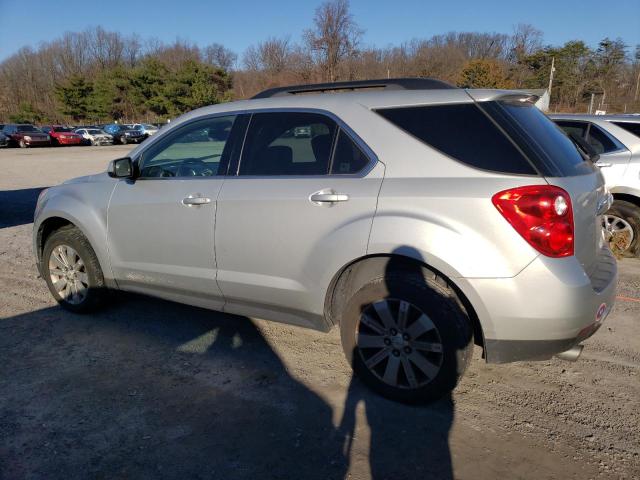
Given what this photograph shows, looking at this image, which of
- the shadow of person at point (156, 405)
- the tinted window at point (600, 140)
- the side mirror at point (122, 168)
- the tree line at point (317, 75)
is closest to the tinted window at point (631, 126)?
the tinted window at point (600, 140)

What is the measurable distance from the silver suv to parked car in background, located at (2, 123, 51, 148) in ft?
137

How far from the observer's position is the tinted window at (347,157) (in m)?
2.92

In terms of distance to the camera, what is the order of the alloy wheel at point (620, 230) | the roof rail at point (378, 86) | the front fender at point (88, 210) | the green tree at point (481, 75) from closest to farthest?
the roof rail at point (378, 86) < the front fender at point (88, 210) < the alloy wheel at point (620, 230) < the green tree at point (481, 75)

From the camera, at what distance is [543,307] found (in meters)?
2.47

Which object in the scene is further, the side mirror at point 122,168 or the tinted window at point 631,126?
the tinted window at point 631,126

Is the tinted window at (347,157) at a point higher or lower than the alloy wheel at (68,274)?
higher

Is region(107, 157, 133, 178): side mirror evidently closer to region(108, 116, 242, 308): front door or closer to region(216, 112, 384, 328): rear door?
region(108, 116, 242, 308): front door

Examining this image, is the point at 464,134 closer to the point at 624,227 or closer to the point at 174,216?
the point at 174,216

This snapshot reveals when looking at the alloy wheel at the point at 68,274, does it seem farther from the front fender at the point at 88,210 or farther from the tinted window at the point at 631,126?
the tinted window at the point at 631,126

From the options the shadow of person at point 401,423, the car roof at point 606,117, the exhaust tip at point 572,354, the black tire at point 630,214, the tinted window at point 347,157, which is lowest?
the shadow of person at point 401,423

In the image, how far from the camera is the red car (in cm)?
4041

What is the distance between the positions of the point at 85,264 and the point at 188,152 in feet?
4.44

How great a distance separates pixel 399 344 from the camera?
9.36 feet

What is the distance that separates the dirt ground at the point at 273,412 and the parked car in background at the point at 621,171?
6.88 feet
